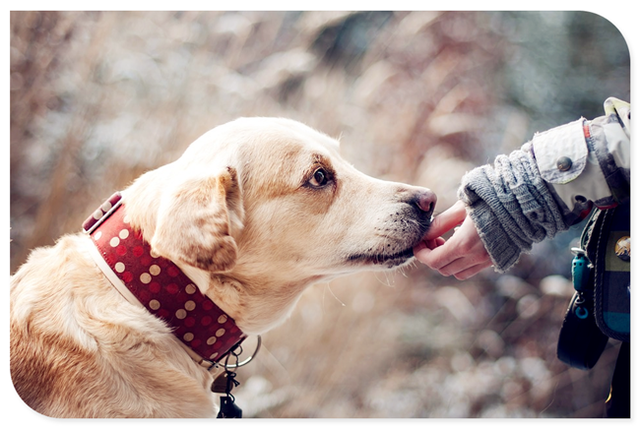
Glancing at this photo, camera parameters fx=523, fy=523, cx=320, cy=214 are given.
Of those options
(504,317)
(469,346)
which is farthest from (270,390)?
(504,317)

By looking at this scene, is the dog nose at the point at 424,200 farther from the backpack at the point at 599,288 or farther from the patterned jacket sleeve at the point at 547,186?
the backpack at the point at 599,288

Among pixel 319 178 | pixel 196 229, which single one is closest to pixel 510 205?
pixel 319 178

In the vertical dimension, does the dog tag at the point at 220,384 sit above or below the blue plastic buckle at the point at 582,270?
below

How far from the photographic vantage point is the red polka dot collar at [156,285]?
1223 mm

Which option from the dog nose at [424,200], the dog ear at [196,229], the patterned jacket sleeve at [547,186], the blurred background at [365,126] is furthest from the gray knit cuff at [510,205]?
the blurred background at [365,126]

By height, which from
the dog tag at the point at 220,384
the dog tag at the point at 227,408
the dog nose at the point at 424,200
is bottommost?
the dog tag at the point at 227,408

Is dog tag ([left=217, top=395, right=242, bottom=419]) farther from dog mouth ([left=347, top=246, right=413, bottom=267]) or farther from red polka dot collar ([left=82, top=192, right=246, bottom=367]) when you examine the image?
dog mouth ([left=347, top=246, right=413, bottom=267])

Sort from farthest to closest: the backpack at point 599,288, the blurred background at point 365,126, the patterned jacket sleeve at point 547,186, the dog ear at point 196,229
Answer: the blurred background at point 365,126 < the backpack at point 599,288 < the patterned jacket sleeve at point 547,186 < the dog ear at point 196,229

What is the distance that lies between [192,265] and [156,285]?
0.15 m

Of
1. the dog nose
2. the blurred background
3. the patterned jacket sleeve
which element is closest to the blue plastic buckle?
the patterned jacket sleeve

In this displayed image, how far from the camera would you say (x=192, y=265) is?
3.72ft

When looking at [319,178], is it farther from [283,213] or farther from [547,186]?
[547,186]

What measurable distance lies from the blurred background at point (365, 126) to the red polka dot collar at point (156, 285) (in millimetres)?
740

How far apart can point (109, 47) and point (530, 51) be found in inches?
60.1
